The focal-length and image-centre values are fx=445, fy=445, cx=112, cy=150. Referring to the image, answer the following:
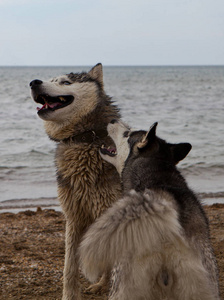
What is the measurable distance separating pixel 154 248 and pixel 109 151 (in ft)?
5.06

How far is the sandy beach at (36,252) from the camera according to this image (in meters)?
4.52

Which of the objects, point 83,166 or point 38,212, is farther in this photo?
point 38,212

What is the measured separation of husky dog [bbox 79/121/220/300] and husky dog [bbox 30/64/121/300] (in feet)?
3.43

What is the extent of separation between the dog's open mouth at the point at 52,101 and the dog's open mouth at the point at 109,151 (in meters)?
0.60

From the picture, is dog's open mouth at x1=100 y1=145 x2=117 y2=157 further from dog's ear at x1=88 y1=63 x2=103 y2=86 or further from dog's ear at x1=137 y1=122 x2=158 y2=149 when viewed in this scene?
dog's ear at x1=88 y1=63 x2=103 y2=86

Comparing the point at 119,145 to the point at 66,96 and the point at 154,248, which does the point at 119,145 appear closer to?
the point at 66,96

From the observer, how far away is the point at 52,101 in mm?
4535

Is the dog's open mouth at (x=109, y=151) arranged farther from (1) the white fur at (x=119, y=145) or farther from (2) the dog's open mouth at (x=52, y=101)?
(2) the dog's open mouth at (x=52, y=101)

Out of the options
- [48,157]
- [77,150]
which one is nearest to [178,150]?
[77,150]

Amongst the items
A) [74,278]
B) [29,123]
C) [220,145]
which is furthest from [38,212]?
[29,123]

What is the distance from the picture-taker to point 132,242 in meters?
2.65

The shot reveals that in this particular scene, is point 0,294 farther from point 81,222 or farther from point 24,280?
point 81,222

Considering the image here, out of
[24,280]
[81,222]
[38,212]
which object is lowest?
[38,212]

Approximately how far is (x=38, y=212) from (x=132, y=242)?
4939mm
